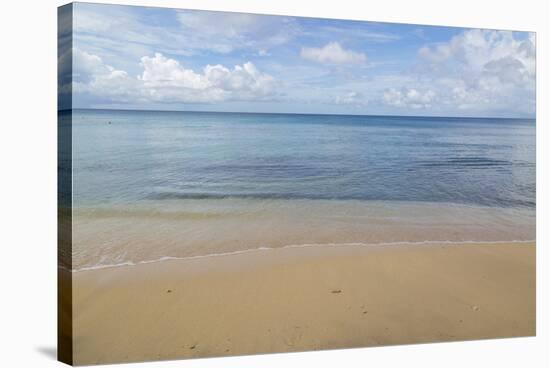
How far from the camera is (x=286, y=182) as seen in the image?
18.8 ft

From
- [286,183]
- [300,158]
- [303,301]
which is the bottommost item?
[303,301]

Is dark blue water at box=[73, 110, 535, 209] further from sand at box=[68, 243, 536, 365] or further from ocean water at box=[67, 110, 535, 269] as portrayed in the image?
sand at box=[68, 243, 536, 365]

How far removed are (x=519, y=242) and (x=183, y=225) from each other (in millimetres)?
2907

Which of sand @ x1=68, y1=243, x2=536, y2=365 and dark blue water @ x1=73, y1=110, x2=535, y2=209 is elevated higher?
dark blue water @ x1=73, y1=110, x2=535, y2=209

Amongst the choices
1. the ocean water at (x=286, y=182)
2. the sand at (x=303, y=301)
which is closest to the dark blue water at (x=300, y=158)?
the ocean water at (x=286, y=182)

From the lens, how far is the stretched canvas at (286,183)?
5141 millimetres

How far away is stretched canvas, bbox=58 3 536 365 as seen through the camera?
5.14 metres

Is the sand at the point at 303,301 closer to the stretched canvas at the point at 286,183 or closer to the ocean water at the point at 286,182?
the stretched canvas at the point at 286,183

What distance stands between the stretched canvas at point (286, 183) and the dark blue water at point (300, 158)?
0.02m

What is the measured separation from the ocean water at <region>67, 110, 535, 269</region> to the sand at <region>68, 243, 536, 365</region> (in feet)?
0.43

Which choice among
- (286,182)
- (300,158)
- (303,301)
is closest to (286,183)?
(286,182)

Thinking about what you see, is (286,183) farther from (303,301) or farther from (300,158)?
(303,301)

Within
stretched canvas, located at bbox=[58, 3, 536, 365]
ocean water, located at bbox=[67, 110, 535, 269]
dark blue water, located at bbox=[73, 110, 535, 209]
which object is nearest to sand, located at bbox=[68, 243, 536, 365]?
stretched canvas, located at bbox=[58, 3, 536, 365]

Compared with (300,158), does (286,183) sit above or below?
below
